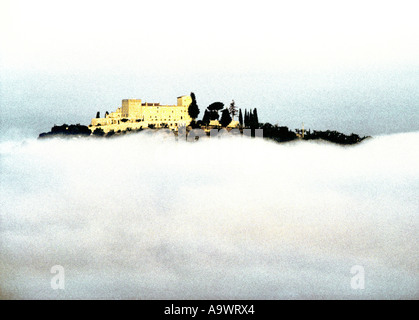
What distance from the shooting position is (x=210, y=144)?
19.3m

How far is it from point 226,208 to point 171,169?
329 centimetres

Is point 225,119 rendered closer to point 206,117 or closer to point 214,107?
point 206,117

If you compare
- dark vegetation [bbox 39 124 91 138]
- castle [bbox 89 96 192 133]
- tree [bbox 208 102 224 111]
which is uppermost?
tree [bbox 208 102 224 111]

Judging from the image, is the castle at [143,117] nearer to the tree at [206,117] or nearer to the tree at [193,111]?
the tree at [193,111]

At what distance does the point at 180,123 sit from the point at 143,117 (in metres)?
2.08

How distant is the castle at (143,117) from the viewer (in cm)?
1697

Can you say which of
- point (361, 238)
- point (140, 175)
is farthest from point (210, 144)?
point (361, 238)

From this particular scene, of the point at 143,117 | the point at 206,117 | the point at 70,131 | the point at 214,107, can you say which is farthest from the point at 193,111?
the point at 70,131

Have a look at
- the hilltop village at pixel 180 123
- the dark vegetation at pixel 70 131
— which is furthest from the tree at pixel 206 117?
the dark vegetation at pixel 70 131

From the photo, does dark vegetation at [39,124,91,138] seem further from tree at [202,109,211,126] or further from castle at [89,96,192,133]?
tree at [202,109,211,126]

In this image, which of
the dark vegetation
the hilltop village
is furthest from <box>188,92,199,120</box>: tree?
the dark vegetation

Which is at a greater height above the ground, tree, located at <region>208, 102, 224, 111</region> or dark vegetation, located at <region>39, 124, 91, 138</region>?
tree, located at <region>208, 102, 224, 111</region>

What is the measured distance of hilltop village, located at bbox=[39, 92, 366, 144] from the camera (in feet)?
56.8
